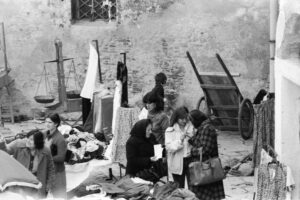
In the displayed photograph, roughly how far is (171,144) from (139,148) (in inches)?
17.3

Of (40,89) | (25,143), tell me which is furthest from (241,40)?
(25,143)

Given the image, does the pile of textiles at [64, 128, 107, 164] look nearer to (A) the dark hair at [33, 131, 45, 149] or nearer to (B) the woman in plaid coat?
(A) the dark hair at [33, 131, 45, 149]

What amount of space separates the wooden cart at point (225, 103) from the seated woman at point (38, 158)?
5.75 meters

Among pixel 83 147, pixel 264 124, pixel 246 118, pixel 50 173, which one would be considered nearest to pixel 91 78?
pixel 83 147

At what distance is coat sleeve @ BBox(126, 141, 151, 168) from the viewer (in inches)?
471

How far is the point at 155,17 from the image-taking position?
1870 centimetres

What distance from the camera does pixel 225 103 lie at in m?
16.9

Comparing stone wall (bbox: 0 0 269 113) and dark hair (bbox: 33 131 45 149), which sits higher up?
stone wall (bbox: 0 0 269 113)

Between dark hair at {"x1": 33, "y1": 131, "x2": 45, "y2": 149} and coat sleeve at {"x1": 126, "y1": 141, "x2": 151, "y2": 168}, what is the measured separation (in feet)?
4.36

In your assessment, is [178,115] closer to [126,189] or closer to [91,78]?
[126,189]

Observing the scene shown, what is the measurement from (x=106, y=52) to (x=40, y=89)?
160 centimetres

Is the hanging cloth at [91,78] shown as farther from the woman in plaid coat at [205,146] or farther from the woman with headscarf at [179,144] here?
the woman in plaid coat at [205,146]

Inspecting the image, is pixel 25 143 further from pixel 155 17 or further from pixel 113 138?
pixel 155 17

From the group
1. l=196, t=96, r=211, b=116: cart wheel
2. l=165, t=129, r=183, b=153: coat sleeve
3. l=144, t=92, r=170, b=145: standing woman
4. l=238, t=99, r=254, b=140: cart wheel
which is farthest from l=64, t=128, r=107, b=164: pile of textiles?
l=196, t=96, r=211, b=116: cart wheel
